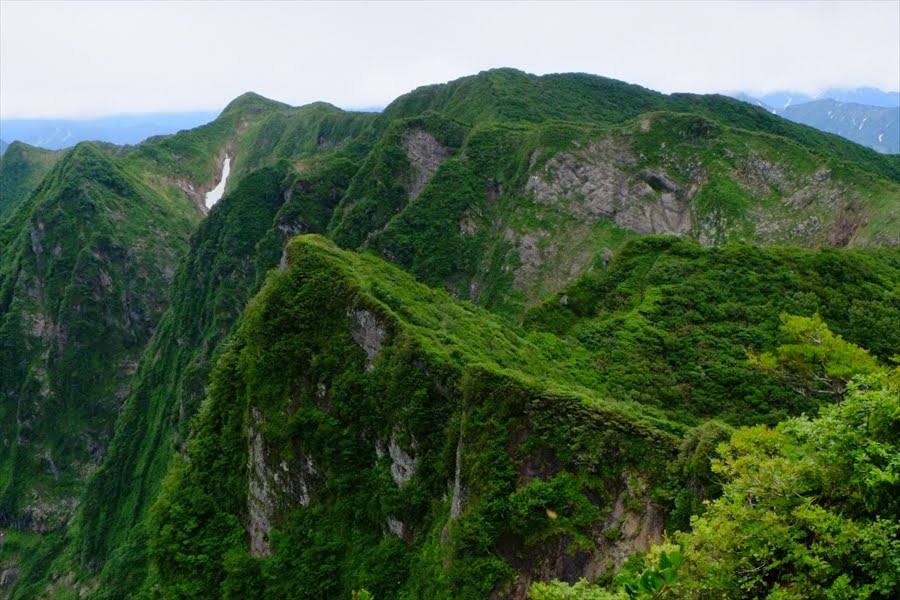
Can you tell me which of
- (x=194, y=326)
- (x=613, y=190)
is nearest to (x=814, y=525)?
(x=613, y=190)

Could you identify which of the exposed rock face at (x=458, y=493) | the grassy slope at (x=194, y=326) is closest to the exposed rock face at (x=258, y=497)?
the exposed rock face at (x=458, y=493)

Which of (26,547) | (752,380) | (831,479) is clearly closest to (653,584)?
(831,479)

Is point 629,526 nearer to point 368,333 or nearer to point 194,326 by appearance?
point 368,333

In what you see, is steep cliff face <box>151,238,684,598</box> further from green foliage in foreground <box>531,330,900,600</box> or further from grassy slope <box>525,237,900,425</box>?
green foliage in foreground <box>531,330,900,600</box>

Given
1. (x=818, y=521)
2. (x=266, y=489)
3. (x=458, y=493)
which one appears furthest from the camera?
(x=266, y=489)

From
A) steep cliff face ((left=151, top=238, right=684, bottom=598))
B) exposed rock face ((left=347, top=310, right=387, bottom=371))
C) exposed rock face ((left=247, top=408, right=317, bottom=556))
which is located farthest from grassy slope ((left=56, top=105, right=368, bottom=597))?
exposed rock face ((left=347, top=310, right=387, bottom=371))

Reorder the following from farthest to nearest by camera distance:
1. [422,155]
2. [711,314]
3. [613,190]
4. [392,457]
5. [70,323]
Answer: [70,323]
[422,155]
[613,190]
[711,314]
[392,457]
